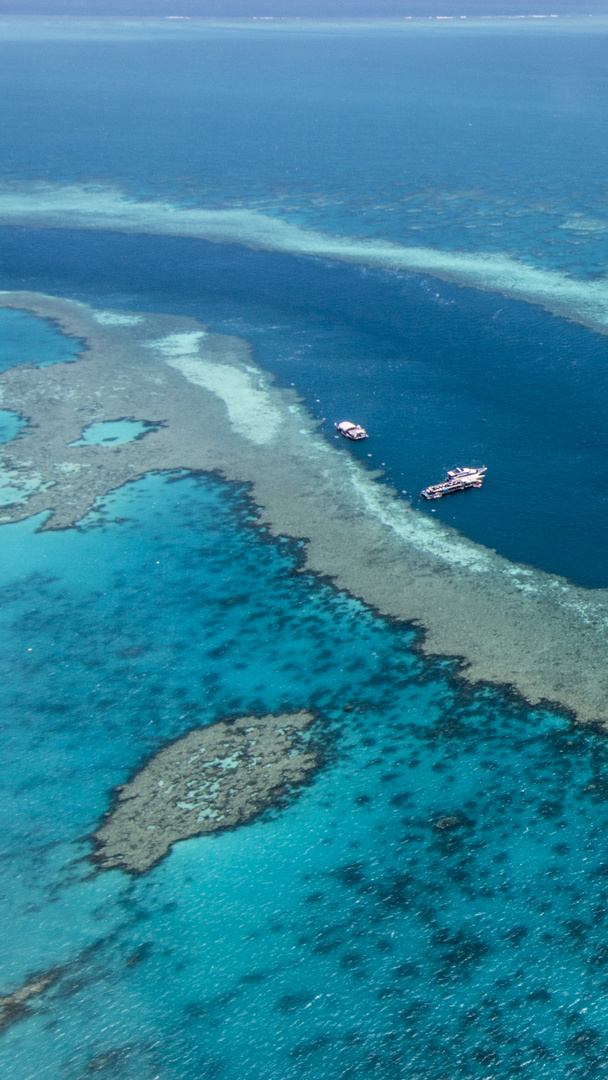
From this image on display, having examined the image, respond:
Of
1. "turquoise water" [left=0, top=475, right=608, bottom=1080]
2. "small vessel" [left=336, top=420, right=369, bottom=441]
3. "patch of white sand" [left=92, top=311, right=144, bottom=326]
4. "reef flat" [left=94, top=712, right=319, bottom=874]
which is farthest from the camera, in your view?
"patch of white sand" [left=92, top=311, right=144, bottom=326]

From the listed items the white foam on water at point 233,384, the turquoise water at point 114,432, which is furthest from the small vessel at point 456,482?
the turquoise water at point 114,432

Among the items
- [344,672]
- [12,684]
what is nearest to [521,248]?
[344,672]

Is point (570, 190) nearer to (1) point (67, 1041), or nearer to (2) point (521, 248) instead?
(2) point (521, 248)

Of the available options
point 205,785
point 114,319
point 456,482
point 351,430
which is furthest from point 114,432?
point 205,785

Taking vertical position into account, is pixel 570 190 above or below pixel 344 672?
above

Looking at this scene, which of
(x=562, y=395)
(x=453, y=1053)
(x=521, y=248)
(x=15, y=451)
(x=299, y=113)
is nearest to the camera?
(x=453, y=1053)

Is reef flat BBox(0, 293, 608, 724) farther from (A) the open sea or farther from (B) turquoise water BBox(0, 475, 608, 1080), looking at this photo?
(B) turquoise water BBox(0, 475, 608, 1080)

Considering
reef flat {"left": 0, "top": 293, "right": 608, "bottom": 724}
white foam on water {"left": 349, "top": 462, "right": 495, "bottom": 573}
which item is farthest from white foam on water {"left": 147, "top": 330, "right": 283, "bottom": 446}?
white foam on water {"left": 349, "top": 462, "right": 495, "bottom": 573}
